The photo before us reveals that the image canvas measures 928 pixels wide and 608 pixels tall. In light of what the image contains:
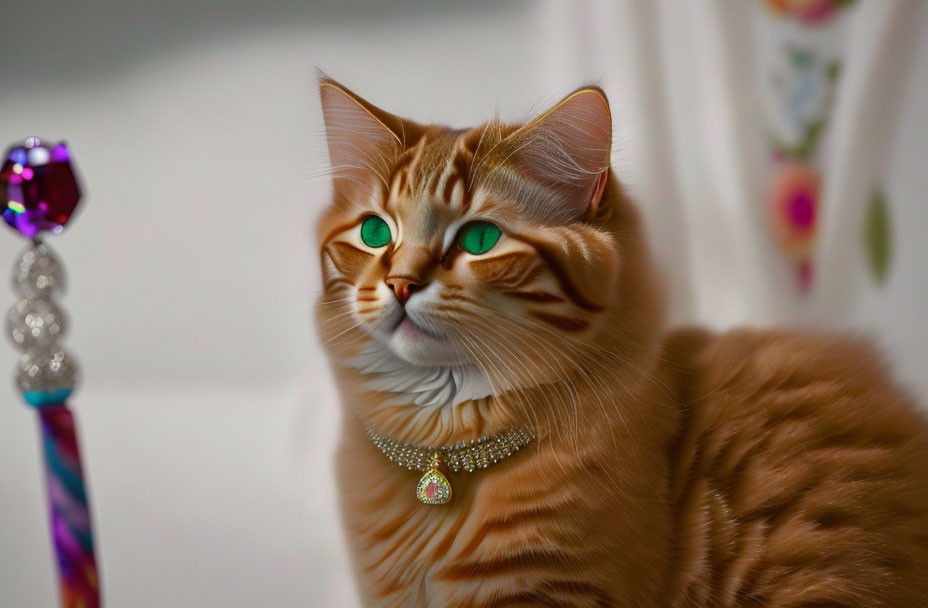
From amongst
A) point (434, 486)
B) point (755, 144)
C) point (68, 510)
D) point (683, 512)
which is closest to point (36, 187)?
point (68, 510)

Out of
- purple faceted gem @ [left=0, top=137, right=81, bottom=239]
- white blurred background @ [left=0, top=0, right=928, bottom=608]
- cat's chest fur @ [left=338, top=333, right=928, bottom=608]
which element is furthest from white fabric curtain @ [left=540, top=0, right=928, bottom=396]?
purple faceted gem @ [left=0, top=137, right=81, bottom=239]

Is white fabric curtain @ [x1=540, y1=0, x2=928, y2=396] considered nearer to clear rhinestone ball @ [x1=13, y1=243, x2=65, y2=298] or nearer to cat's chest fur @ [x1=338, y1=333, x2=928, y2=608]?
cat's chest fur @ [x1=338, y1=333, x2=928, y2=608]

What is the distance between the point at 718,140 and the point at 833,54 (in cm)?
20

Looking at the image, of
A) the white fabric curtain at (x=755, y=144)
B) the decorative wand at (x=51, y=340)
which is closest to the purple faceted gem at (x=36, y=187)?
the decorative wand at (x=51, y=340)

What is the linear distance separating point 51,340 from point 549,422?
41 centimetres

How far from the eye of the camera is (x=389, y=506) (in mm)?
797

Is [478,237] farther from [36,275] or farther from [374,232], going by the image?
[36,275]

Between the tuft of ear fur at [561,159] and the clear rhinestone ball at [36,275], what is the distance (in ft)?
1.18

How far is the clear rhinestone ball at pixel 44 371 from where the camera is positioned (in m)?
0.66

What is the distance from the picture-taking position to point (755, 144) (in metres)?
1.21

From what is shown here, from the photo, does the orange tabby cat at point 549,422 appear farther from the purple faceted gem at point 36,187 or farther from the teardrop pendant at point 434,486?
the purple faceted gem at point 36,187

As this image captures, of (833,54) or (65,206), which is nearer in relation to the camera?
(65,206)

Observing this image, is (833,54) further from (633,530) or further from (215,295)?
(215,295)

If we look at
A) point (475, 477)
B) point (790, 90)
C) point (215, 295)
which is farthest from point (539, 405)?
point (790, 90)
